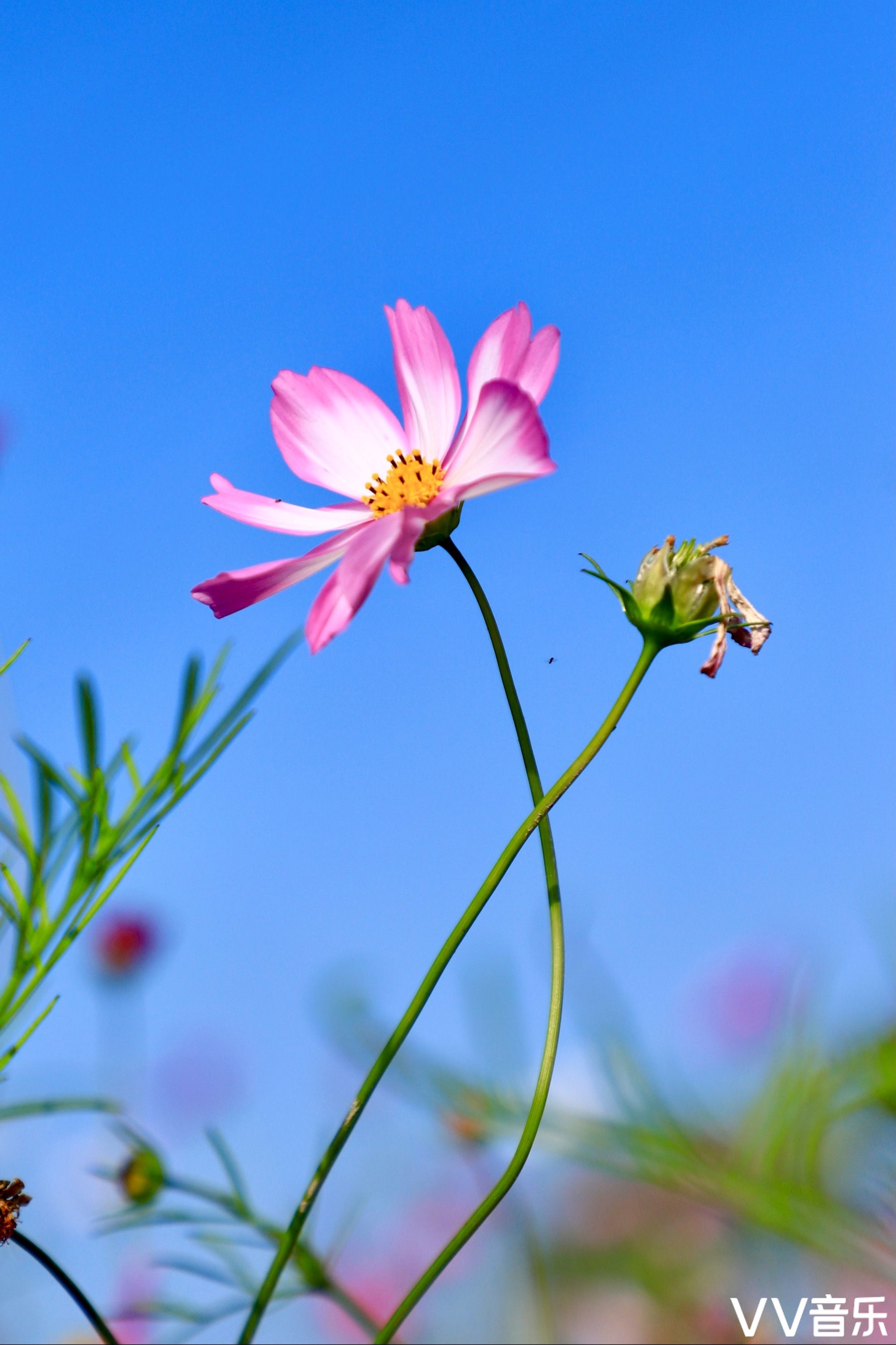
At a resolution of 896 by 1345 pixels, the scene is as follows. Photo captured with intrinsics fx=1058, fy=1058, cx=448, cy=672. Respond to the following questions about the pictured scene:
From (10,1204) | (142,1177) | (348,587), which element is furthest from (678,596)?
(142,1177)

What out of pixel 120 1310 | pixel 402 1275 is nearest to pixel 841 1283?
pixel 120 1310

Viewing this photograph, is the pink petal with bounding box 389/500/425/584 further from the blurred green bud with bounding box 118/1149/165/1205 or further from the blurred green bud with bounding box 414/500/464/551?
the blurred green bud with bounding box 118/1149/165/1205

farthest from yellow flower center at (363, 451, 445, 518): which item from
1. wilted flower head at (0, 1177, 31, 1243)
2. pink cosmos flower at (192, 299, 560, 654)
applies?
wilted flower head at (0, 1177, 31, 1243)

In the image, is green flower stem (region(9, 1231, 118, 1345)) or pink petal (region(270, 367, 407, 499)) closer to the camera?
green flower stem (region(9, 1231, 118, 1345))

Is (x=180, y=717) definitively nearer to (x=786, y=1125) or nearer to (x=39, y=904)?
(x=39, y=904)

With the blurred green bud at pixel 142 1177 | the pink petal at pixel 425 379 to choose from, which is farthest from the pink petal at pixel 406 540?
the blurred green bud at pixel 142 1177

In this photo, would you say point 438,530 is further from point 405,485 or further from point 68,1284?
point 68,1284

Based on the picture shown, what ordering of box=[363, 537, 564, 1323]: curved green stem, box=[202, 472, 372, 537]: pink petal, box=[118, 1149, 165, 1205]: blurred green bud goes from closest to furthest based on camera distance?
box=[363, 537, 564, 1323]: curved green stem, box=[202, 472, 372, 537]: pink petal, box=[118, 1149, 165, 1205]: blurred green bud
